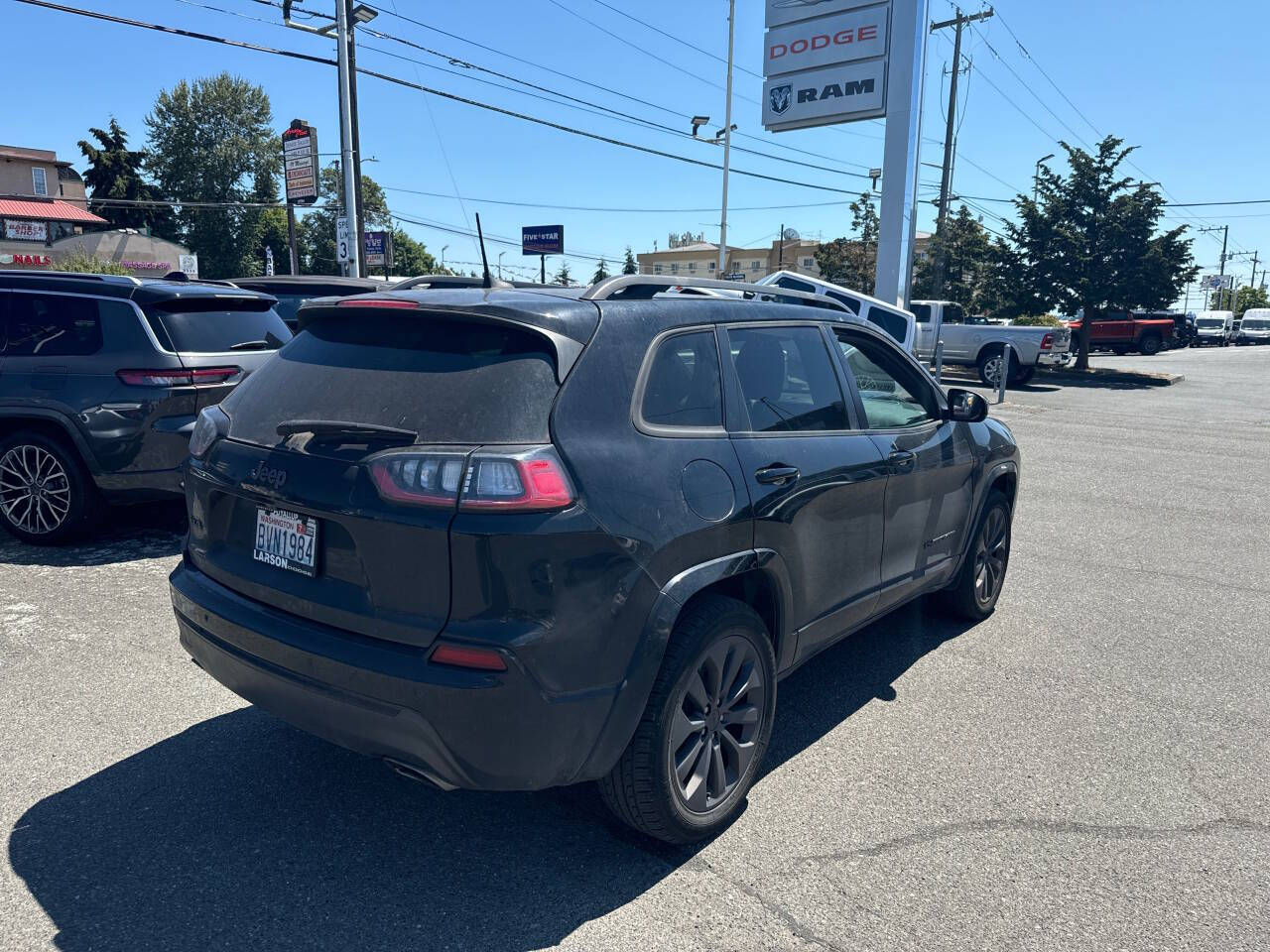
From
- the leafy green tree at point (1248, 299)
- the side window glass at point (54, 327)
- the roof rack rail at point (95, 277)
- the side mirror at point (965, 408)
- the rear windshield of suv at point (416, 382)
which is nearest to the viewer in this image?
the rear windshield of suv at point (416, 382)

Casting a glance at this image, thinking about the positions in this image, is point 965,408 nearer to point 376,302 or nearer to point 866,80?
point 376,302

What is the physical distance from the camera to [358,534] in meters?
2.49

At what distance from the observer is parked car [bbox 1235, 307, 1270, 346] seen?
188ft

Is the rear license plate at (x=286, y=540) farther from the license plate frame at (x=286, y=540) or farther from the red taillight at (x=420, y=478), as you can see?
the red taillight at (x=420, y=478)

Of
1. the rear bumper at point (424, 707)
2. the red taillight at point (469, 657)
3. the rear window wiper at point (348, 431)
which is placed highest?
the rear window wiper at point (348, 431)

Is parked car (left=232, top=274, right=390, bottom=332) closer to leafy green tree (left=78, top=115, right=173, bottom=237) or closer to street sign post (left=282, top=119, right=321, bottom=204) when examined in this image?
street sign post (left=282, top=119, right=321, bottom=204)

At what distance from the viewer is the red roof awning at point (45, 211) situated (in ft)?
181

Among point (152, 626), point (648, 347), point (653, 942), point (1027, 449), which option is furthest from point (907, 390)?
point (1027, 449)

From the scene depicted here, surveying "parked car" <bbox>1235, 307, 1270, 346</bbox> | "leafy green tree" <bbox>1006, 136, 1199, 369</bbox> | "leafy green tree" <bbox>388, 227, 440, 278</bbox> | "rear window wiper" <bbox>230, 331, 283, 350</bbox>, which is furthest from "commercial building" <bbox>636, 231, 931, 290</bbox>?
"rear window wiper" <bbox>230, 331, 283, 350</bbox>

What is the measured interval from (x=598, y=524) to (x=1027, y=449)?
1161 cm

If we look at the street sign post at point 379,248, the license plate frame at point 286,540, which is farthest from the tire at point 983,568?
the street sign post at point 379,248

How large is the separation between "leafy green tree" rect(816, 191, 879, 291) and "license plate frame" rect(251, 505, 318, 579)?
5689 centimetres

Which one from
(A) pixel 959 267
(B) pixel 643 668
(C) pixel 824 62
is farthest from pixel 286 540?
(A) pixel 959 267

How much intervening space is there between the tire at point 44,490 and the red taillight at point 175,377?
659 mm
